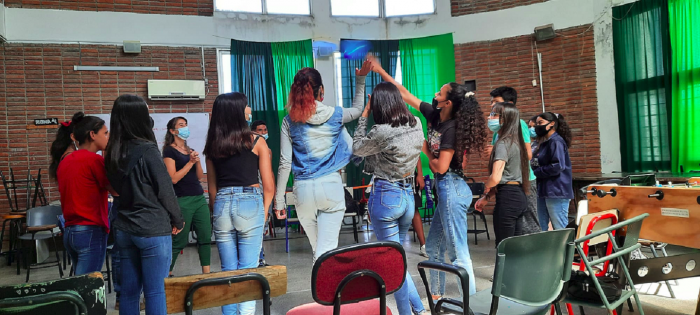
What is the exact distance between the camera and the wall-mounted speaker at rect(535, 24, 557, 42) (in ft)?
25.9

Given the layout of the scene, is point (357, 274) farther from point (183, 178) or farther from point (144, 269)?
point (183, 178)

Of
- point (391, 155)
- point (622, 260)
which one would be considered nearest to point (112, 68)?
point (391, 155)

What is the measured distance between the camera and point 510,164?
298 centimetres

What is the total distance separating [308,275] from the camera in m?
4.55

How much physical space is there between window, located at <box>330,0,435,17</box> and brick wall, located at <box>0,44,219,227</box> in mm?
3475

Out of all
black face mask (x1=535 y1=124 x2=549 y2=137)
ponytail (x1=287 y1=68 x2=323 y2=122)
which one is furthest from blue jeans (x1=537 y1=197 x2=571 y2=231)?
ponytail (x1=287 y1=68 x2=323 y2=122)

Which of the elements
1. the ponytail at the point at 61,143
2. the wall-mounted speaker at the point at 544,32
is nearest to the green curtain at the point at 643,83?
the wall-mounted speaker at the point at 544,32

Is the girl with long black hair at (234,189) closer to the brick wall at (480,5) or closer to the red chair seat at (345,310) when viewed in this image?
the red chair seat at (345,310)

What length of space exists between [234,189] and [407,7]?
23.9ft

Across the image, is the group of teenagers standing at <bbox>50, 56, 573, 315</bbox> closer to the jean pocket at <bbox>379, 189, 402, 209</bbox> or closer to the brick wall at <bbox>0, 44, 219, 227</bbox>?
the jean pocket at <bbox>379, 189, 402, 209</bbox>

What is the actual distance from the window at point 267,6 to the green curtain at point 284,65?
2.21 ft

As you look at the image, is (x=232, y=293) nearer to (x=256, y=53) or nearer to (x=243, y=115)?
(x=243, y=115)

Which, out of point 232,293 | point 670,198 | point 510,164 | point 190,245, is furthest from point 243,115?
point 190,245

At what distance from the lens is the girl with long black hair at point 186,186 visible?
3.56 m
